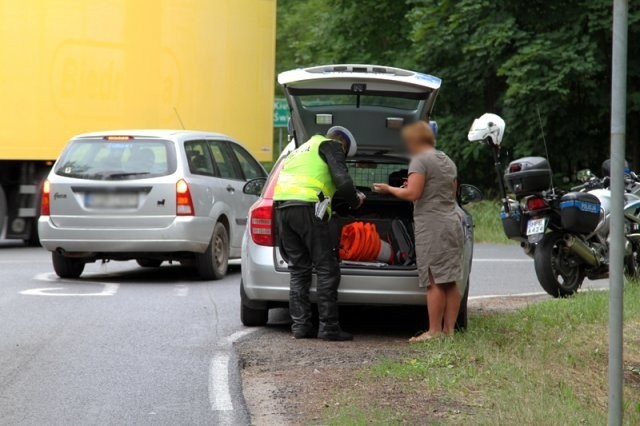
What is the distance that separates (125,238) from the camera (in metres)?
14.2

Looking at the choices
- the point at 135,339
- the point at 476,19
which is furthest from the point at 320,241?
the point at 476,19

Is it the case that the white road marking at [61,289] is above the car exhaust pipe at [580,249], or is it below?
below

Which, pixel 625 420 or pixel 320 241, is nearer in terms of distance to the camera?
pixel 625 420

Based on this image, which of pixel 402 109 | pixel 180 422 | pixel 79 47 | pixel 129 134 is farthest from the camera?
pixel 79 47

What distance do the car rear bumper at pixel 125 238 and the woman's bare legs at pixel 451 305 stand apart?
4899mm

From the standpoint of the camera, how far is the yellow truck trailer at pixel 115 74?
1962cm

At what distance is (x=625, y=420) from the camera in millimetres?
7172

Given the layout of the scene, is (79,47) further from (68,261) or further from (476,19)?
(476,19)

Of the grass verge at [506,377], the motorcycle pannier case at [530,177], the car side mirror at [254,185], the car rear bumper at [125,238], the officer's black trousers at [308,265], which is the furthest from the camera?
the car rear bumper at [125,238]

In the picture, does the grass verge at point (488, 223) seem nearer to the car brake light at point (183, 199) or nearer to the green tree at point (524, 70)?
the green tree at point (524, 70)

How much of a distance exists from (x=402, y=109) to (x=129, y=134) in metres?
4.44

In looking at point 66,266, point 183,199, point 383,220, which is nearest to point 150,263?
point 66,266

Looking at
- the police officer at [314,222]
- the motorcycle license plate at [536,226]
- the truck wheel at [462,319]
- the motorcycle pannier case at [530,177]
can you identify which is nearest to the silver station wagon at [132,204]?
the motorcycle pannier case at [530,177]

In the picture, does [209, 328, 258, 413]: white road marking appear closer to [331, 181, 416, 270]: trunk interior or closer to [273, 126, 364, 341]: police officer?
[273, 126, 364, 341]: police officer
